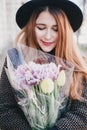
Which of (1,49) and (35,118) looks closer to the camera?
(35,118)

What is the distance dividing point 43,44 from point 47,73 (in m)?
0.28

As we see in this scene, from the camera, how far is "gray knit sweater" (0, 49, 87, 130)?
1.68 m

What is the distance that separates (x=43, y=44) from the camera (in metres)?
1.80

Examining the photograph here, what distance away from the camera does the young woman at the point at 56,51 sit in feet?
5.57

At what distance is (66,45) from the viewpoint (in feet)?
5.88

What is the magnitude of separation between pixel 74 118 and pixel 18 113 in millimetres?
292

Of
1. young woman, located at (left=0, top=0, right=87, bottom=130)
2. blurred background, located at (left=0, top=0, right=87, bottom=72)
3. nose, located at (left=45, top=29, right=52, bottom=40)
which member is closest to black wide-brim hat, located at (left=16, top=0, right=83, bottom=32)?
young woman, located at (left=0, top=0, right=87, bottom=130)

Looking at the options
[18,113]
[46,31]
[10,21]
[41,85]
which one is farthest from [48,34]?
[10,21]

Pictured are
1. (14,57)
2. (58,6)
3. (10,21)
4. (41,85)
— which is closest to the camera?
(41,85)

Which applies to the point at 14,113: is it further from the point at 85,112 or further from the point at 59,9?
the point at 59,9

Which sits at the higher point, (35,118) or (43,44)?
(43,44)

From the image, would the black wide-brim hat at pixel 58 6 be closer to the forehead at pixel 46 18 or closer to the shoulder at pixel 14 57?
the forehead at pixel 46 18

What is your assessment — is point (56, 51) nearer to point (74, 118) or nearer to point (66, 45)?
point (66, 45)

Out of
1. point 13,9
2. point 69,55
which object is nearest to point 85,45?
point 13,9
